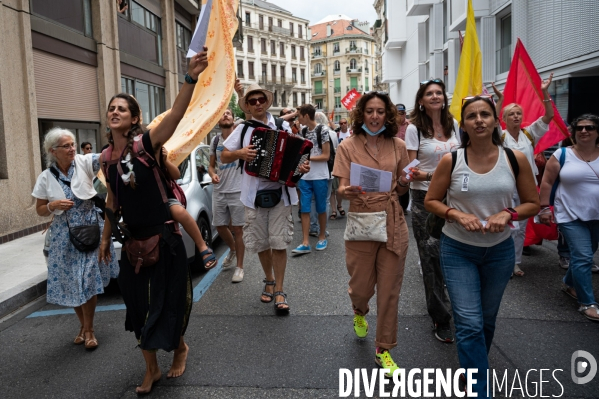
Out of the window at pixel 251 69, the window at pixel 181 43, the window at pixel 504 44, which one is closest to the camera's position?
the window at pixel 504 44

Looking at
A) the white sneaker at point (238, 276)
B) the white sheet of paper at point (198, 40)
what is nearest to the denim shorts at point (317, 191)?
the white sneaker at point (238, 276)

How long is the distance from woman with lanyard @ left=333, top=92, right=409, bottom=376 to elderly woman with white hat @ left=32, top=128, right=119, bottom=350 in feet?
7.23

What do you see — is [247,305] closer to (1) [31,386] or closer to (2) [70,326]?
(2) [70,326]

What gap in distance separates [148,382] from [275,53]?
73.6 m

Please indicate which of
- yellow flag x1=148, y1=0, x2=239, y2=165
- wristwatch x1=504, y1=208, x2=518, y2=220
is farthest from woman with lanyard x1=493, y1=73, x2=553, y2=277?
yellow flag x1=148, y1=0, x2=239, y2=165

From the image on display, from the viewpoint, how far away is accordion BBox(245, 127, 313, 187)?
15.1 feet

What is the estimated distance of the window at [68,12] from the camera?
1033 centimetres

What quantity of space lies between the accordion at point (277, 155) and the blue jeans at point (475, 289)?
77.6 inches

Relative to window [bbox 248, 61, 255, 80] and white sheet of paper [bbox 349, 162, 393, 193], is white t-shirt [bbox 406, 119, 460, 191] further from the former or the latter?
window [bbox 248, 61, 255, 80]

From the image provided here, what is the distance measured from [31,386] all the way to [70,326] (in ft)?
4.02

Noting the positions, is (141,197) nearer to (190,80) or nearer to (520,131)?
(190,80)

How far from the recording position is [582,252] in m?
4.50

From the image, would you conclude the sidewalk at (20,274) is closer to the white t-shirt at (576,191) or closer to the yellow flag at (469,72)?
the yellow flag at (469,72)

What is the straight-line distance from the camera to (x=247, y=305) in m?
4.93
